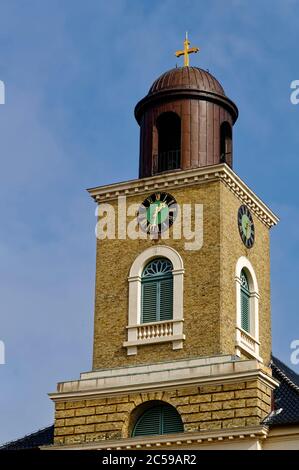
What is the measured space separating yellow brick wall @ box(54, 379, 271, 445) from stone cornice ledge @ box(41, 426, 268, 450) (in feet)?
1.09

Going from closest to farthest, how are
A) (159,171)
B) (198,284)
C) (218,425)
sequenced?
(218,425) < (198,284) < (159,171)

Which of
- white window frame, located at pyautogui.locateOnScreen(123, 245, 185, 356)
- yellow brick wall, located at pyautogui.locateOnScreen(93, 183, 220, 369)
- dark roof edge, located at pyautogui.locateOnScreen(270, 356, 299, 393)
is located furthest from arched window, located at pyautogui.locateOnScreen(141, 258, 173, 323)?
dark roof edge, located at pyautogui.locateOnScreen(270, 356, 299, 393)

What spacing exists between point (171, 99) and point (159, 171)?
2.66 metres

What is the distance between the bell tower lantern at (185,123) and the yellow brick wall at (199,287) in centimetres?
150

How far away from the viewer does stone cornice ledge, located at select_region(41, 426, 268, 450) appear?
1555 inches

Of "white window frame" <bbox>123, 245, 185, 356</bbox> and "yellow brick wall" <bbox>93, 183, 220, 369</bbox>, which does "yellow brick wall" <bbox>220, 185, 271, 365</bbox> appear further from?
"white window frame" <bbox>123, 245, 185, 356</bbox>

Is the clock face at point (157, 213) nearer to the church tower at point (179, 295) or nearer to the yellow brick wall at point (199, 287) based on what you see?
the church tower at point (179, 295)

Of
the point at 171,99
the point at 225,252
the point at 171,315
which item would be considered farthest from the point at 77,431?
the point at 171,99

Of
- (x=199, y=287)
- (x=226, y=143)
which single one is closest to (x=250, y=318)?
(x=199, y=287)

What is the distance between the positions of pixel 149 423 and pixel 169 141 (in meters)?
10.8

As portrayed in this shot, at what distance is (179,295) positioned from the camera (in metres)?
43.1

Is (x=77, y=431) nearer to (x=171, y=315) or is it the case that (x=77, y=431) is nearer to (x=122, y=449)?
(x=122, y=449)

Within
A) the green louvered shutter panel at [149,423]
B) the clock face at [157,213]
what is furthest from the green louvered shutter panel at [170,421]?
the clock face at [157,213]

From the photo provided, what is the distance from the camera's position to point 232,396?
133 feet
